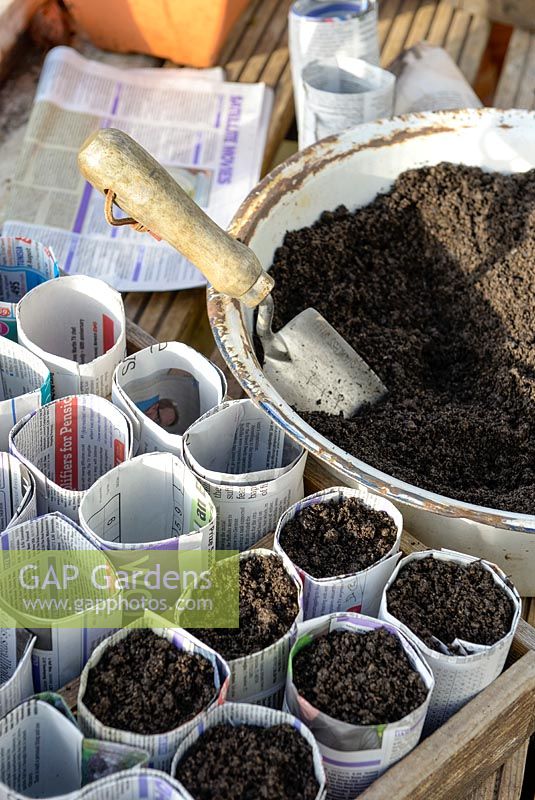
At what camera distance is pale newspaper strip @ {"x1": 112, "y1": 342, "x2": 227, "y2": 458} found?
0.89m

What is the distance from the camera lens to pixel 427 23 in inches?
69.9

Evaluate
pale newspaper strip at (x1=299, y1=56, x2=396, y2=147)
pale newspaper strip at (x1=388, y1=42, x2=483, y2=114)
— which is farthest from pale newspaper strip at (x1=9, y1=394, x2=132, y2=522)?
pale newspaper strip at (x1=388, y1=42, x2=483, y2=114)

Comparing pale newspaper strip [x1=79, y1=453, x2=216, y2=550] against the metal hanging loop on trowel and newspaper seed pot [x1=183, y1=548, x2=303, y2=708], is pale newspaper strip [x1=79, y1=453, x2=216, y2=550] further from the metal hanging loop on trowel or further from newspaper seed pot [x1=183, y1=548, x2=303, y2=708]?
the metal hanging loop on trowel

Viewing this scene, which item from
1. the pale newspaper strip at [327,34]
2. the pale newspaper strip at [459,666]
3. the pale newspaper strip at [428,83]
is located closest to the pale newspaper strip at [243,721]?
the pale newspaper strip at [459,666]

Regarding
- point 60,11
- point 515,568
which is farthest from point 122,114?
point 515,568

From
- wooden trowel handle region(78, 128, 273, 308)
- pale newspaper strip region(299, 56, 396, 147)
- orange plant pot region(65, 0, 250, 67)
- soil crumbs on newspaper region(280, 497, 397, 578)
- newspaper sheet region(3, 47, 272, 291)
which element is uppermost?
wooden trowel handle region(78, 128, 273, 308)

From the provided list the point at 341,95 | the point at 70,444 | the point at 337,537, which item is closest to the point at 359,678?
the point at 337,537

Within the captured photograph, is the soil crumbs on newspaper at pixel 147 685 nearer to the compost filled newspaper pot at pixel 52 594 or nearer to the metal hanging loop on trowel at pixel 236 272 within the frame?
the compost filled newspaper pot at pixel 52 594

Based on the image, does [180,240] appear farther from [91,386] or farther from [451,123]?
[451,123]

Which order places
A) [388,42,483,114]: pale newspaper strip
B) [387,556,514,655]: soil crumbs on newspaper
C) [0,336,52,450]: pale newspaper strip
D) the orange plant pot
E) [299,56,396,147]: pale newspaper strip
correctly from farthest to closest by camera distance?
the orange plant pot
[388,42,483,114]: pale newspaper strip
[299,56,396,147]: pale newspaper strip
[0,336,52,450]: pale newspaper strip
[387,556,514,655]: soil crumbs on newspaper

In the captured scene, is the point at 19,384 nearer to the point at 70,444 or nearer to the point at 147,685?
the point at 70,444

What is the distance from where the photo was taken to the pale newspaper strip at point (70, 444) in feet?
2.70

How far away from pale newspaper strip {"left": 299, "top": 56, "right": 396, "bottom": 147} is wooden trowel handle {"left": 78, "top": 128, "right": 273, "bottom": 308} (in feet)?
1.56

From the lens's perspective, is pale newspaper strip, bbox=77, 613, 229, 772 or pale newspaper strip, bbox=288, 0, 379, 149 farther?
pale newspaper strip, bbox=288, 0, 379, 149
